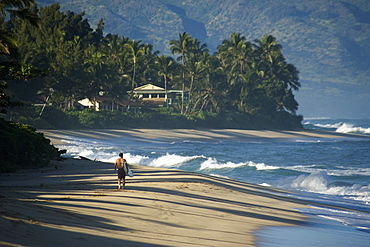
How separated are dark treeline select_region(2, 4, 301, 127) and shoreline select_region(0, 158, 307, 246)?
56789mm

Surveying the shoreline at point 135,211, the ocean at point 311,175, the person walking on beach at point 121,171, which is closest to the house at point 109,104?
the ocean at point 311,175

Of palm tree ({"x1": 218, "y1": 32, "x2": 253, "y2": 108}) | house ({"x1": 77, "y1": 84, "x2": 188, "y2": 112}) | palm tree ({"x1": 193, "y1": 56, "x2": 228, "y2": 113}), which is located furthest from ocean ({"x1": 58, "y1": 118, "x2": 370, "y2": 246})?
palm tree ({"x1": 218, "y1": 32, "x2": 253, "y2": 108})

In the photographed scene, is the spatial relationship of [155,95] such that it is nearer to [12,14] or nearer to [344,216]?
[12,14]

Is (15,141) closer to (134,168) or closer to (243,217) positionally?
(134,168)

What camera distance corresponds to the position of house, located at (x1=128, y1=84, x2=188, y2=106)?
4056 inches

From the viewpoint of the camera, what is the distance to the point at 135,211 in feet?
41.8

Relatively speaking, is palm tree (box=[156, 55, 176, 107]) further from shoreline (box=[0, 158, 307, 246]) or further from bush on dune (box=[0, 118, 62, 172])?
shoreline (box=[0, 158, 307, 246])

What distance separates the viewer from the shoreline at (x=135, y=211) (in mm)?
9406

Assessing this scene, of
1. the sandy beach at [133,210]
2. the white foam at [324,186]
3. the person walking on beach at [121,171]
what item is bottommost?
the white foam at [324,186]

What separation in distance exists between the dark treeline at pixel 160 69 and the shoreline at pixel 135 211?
5679cm

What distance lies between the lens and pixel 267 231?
1243 centimetres

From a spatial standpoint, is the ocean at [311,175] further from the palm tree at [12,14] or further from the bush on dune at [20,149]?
the palm tree at [12,14]

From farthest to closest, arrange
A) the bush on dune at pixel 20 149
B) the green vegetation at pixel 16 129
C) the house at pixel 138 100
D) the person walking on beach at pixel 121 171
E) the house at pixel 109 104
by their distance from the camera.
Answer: the house at pixel 138 100, the house at pixel 109 104, the bush on dune at pixel 20 149, the green vegetation at pixel 16 129, the person walking on beach at pixel 121 171

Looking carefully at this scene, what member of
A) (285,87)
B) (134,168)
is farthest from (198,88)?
(134,168)
